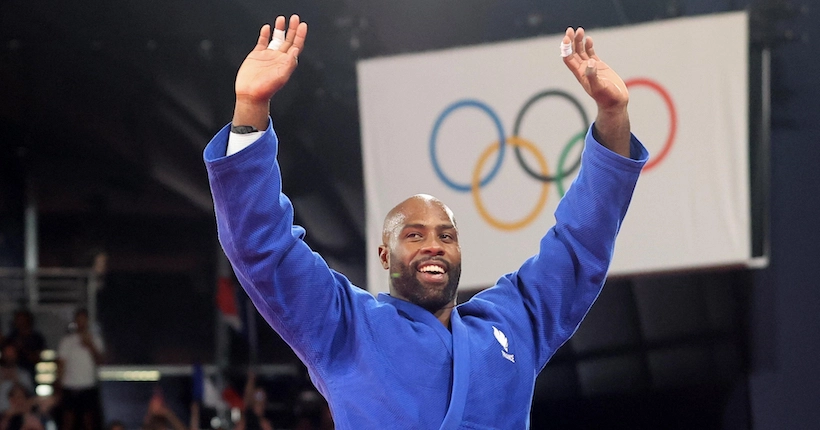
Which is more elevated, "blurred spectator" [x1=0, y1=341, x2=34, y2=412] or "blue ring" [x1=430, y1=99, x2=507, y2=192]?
"blue ring" [x1=430, y1=99, x2=507, y2=192]

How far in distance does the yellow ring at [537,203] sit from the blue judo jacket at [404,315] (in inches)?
126

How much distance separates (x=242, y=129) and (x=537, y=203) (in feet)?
12.1

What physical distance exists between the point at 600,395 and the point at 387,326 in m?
4.03

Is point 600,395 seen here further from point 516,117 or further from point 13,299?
point 13,299

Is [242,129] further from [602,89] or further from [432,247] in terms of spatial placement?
[602,89]

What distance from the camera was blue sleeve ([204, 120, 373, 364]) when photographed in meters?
1.69

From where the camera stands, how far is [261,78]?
1.71 metres

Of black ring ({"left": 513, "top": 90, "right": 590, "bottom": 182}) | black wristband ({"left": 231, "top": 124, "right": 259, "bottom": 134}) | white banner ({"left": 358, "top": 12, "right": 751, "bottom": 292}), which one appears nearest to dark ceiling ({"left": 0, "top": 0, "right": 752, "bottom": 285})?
white banner ({"left": 358, "top": 12, "right": 751, "bottom": 292})

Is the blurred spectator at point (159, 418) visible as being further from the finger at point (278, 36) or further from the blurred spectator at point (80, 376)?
the finger at point (278, 36)

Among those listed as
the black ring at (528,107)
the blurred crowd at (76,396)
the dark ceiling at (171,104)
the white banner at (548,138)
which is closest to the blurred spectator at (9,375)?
the blurred crowd at (76,396)

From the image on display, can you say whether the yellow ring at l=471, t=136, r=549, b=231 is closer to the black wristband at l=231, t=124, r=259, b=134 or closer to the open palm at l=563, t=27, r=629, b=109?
the open palm at l=563, t=27, r=629, b=109

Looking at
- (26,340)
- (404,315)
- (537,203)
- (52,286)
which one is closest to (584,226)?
(404,315)

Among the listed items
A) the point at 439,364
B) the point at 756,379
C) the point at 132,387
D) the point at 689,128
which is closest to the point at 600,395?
the point at 756,379

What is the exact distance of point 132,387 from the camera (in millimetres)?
6738
